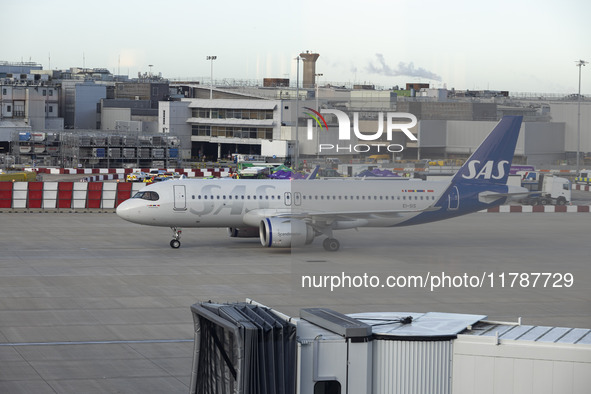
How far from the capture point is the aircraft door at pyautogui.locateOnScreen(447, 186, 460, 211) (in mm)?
40844

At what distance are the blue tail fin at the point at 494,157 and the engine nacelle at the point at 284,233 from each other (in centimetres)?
708

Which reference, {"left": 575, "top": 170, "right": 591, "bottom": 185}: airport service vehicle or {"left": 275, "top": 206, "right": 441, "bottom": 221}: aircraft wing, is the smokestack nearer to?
{"left": 575, "top": 170, "right": 591, "bottom": 185}: airport service vehicle

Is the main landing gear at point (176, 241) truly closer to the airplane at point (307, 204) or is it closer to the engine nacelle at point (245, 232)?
the airplane at point (307, 204)

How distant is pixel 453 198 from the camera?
4119cm

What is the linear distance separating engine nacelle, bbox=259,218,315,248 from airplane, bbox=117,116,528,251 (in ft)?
0.15

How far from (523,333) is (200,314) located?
5.05 meters

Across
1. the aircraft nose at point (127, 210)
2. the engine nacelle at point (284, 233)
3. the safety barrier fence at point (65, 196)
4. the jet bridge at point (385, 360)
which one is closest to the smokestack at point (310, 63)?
the engine nacelle at point (284, 233)

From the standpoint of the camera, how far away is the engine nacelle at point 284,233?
130 ft

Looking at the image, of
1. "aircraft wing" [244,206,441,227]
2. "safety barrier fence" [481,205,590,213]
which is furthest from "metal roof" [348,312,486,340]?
"safety barrier fence" [481,205,590,213]

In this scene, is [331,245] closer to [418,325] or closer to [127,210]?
[127,210]

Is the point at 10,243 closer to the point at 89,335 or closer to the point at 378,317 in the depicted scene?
the point at 89,335

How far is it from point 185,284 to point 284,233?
291 inches

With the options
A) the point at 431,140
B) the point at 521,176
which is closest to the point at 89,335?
the point at 431,140

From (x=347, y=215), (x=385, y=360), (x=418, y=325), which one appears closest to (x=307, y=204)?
(x=347, y=215)
